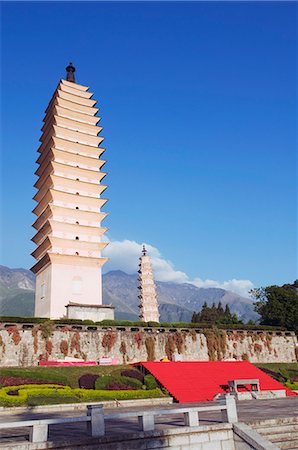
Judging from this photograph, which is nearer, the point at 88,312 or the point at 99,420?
the point at 99,420

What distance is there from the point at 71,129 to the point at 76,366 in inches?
1022

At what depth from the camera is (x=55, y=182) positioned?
37844 mm

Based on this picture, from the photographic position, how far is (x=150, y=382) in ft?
67.3

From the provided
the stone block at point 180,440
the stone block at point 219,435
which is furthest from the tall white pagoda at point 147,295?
the stone block at point 180,440

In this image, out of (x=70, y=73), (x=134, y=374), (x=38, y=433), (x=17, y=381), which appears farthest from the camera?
(x=70, y=73)

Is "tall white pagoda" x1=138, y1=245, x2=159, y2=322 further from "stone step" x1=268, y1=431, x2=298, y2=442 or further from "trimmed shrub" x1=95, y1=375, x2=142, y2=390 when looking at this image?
"stone step" x1=268, y1=431, x2=298, y2=442

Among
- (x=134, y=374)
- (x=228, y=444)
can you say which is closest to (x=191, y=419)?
(x=228, y=444)

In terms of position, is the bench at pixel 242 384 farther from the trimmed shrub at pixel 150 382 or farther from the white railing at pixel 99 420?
the white railing at pixel 99 420

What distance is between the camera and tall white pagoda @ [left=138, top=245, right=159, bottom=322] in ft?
166

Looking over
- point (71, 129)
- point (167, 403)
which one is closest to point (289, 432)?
point (167, 403)

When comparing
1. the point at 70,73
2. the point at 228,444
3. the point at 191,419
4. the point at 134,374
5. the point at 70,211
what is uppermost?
the point at 70,73

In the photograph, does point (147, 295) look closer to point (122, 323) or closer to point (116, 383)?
point (122, 323)

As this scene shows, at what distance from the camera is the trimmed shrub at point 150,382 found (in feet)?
66.4

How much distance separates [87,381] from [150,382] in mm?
3207
